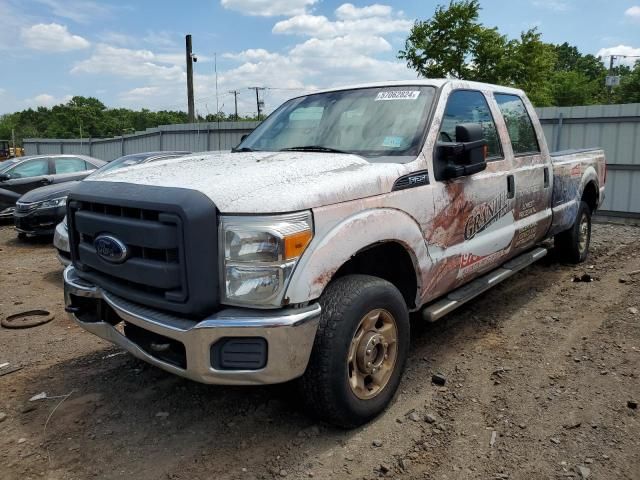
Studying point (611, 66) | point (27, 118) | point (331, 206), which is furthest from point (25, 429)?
point (27, 118)

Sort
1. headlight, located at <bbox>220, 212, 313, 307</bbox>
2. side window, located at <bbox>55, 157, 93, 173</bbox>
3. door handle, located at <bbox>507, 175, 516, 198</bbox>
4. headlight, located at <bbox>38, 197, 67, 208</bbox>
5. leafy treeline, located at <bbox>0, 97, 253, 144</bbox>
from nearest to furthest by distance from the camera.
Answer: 1. headlight, located at <bbox>220, 212, 313, 307</bbox>
2. door handle, located at <bbox>507, 175, 516, 198</bbox>
3. headlight, located at <bbox>38, 197, 67, 208</bbox>
4. side window, located at <bbox>55, 157, 93, 173</bbox>
5. leafy treeline, located at <bbox>0, 97, 253, 144</bbox>

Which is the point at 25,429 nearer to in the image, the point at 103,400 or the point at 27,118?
the point at 103,400

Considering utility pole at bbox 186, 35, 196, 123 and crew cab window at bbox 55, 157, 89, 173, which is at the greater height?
utility pole at bbox 186, 35, 196, 123

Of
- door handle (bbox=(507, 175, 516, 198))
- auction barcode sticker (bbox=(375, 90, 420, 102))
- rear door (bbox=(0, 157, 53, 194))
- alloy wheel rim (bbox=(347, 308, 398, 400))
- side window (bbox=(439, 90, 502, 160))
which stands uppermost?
auction barcode sticker (bbox=(375, 90, 420, 102))

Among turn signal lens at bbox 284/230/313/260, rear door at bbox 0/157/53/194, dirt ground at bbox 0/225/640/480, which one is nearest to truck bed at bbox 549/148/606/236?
dirt ground at bbox 0/225/640/480

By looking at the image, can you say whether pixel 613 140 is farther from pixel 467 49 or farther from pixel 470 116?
pixel 467 49

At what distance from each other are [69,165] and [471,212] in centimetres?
1043

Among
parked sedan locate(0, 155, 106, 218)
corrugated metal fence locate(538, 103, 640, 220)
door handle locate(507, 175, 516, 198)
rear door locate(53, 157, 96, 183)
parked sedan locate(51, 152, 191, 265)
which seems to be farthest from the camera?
rear door locate(53, 157, 96, 183)

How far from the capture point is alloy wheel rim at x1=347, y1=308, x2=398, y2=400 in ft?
9.34

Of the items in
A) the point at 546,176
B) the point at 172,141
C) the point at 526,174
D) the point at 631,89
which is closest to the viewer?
the point at 526,174

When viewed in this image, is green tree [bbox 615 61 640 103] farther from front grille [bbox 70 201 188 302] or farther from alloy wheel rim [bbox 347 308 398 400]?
front grille [bbox 70 201 188 302]

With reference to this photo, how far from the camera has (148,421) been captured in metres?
3.08

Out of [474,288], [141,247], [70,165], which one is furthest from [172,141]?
[141,247]

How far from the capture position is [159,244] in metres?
2.49
